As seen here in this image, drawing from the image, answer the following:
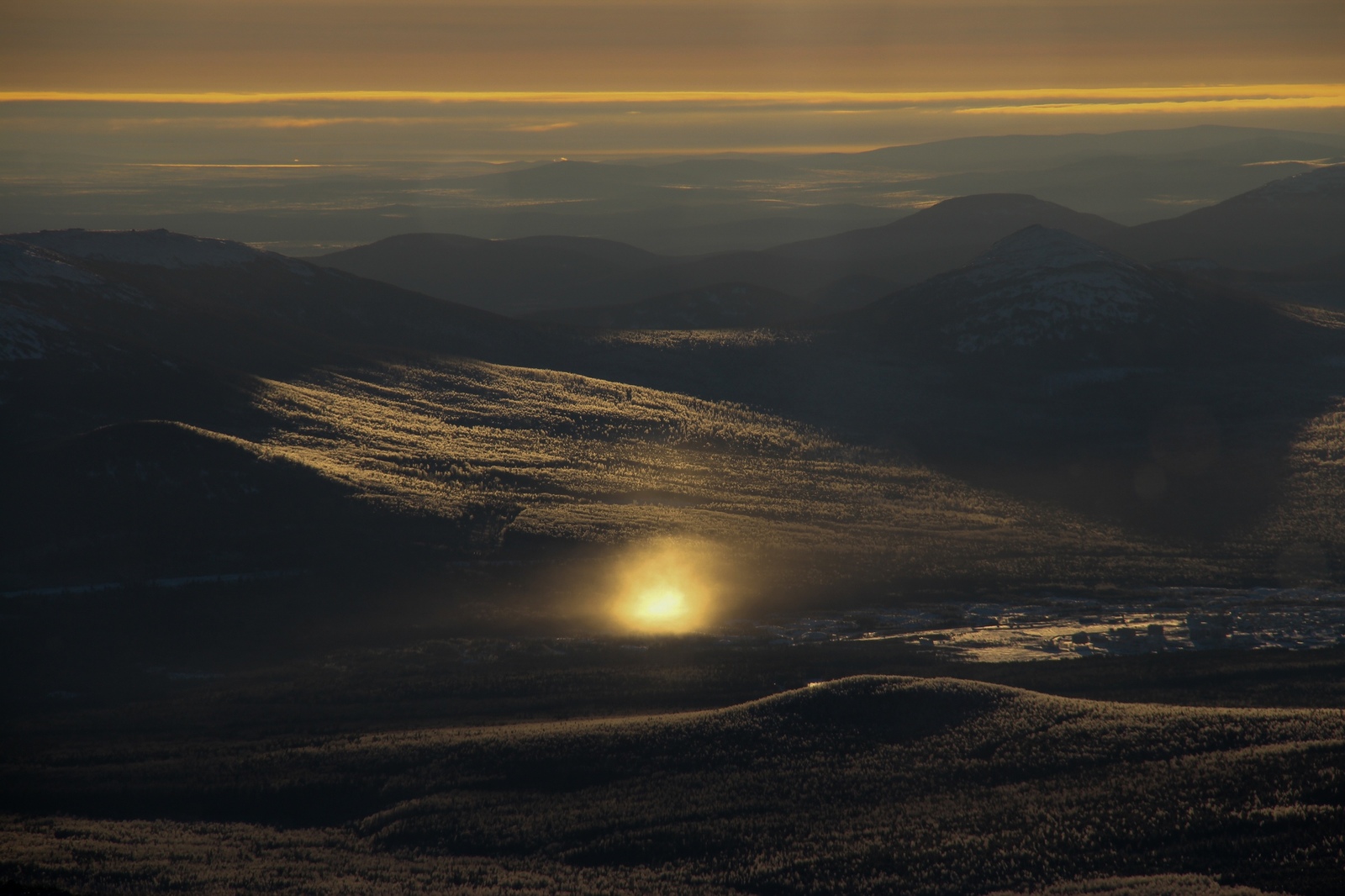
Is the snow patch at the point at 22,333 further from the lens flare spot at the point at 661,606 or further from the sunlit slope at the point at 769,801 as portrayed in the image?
the sunlit slope at the point at 769,801

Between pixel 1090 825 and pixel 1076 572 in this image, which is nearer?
pixel 1090 825

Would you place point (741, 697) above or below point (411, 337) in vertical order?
below

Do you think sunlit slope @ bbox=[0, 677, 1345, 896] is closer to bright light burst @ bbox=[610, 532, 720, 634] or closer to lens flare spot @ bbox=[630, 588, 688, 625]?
bright light burst @ bbox=[610, 532, 720, 634]

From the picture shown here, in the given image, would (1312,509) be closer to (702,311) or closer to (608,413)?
(608,413)

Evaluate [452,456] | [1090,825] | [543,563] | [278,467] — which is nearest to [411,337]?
[452,456]

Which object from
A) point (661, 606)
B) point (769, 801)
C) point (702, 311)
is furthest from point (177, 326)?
point (769, 801)

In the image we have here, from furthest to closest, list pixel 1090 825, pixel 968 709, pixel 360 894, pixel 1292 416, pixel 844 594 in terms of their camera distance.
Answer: pixel 1292 416 < pixel 844 594 < pixel 968 709 < pixel 1090 825 < pixel 360 894

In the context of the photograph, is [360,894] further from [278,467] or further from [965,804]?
[278,467]

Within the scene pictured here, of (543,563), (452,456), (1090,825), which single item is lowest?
(1090,825)
